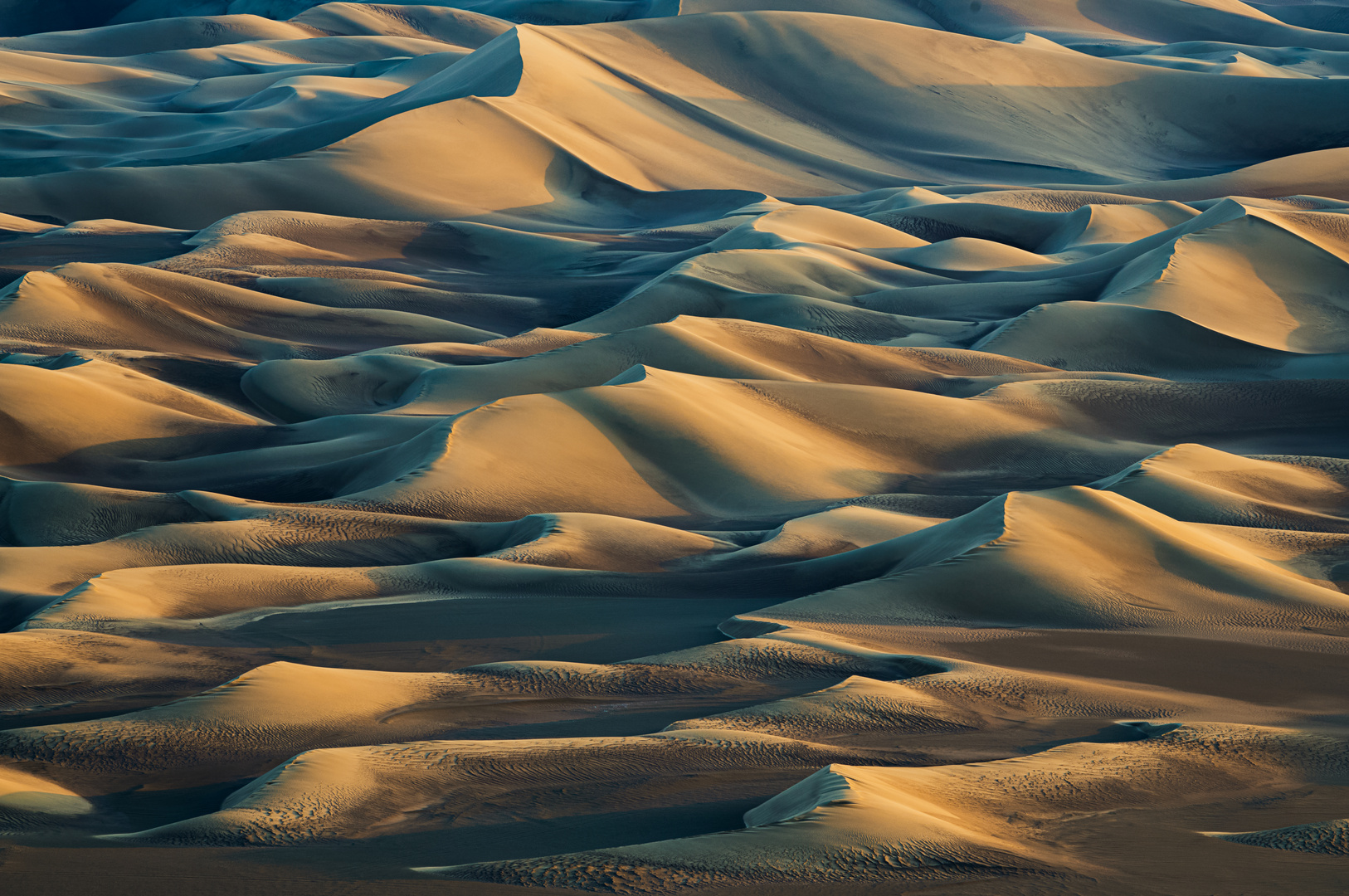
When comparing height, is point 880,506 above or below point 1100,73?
below

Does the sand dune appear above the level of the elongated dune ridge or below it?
above

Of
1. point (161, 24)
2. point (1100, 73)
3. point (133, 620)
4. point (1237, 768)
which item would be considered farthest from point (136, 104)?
point (1237, 768)

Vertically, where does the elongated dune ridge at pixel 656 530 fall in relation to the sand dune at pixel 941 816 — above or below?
below

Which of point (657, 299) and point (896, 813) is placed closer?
point (896, 813)

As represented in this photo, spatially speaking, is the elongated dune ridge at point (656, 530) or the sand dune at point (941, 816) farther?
the elongated dune ridge at point (656, 530)

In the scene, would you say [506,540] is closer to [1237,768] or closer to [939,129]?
[1237,768]

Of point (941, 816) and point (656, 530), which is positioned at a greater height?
point (941, 816)

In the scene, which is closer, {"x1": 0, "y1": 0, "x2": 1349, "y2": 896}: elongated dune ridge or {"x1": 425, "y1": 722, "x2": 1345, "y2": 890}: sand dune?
{"x1": 425, "y1": 722, "x2": 1345, "y2": 890}: sand dune

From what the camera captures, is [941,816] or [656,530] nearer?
[941,816]
